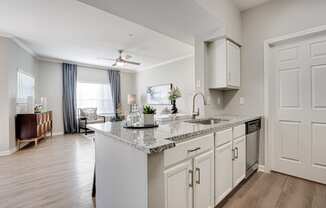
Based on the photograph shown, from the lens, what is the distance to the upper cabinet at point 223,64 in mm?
2648

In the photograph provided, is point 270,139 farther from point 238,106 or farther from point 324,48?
point 324,48

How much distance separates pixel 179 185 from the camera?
130 cm

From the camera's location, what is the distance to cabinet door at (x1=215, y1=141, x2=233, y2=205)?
176 cm

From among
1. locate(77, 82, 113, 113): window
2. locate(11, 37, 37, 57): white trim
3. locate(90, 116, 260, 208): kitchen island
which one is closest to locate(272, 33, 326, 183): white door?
locate(90, 116, 260, 208): kitchen island

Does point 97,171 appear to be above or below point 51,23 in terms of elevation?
below

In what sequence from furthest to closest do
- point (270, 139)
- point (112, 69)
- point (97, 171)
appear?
point (112, 69)
point (270, 139)
point (97, 171)

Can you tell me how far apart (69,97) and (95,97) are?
1.09 meters

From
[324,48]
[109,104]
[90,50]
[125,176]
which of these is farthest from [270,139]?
[109,104]

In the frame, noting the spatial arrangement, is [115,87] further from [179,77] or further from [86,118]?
[179,77]

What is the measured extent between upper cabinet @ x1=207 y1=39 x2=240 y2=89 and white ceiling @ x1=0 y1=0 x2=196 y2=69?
5.39 ft

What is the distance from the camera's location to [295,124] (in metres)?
2.54

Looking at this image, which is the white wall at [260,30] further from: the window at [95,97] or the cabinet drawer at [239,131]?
the window at [95,97]

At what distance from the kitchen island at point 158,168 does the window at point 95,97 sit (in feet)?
19.5

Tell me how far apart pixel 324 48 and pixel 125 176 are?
2.97 meters
